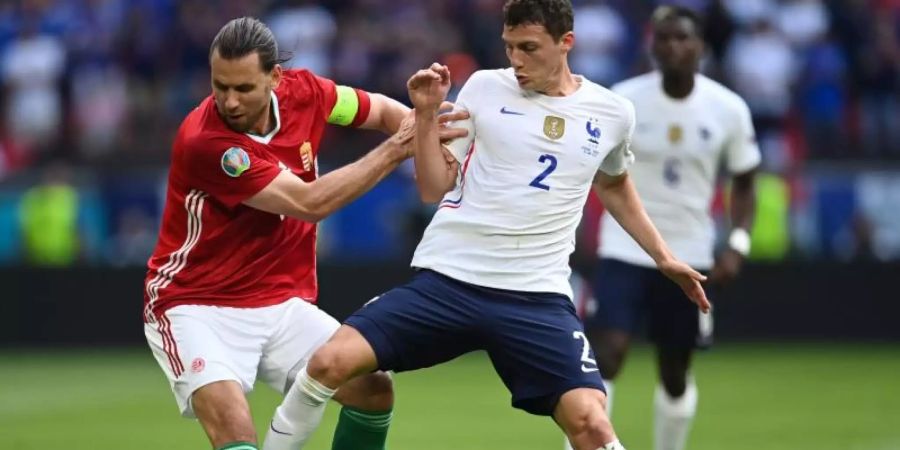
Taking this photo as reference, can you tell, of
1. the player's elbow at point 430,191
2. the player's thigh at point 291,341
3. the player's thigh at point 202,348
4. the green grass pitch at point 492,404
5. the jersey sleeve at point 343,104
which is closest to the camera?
the player's elbow at point 430,191

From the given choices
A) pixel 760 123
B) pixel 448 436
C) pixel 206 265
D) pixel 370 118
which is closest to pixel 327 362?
pixel 206 265

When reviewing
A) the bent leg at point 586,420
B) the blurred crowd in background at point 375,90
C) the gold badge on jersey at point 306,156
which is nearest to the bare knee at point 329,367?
the bent leg at point 586,420

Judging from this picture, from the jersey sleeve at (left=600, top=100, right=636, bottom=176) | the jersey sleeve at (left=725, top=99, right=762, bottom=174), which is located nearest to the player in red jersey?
the jersey sleeve at (left=600, top=100, right=636, bottom=176)

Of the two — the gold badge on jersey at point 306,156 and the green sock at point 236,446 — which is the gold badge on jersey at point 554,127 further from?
the green sock at point 236,446

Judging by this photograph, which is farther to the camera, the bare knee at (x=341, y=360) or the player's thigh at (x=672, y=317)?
the player's thigh at (x=672, y=317)

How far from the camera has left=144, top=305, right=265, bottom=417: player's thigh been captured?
23.7 ft

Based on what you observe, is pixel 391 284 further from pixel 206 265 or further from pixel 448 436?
pixel 206 265

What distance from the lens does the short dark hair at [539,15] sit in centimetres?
703

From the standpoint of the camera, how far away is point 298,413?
23.4ft

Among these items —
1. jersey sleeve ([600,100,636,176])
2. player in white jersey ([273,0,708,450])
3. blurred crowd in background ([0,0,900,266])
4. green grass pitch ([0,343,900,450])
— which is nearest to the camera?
player in white jersey ([273,0,708,450])

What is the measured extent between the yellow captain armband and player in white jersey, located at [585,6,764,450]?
229 cm

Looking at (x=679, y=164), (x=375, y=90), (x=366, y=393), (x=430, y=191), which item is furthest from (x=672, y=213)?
(x=375, y=90)

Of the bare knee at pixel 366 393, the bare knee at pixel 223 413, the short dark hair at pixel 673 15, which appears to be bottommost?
the bare knee at pixel 366 393

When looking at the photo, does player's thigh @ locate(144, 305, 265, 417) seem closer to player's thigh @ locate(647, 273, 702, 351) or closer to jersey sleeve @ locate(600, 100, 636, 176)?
jersey sleeve @ locate(600, 100, 636, 176)
